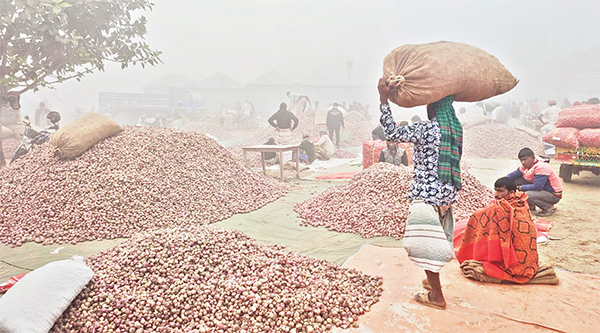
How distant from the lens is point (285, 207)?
511 centimetres

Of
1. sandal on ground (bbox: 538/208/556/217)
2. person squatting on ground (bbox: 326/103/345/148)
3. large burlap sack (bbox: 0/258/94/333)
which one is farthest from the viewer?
person squatting on ground (bbox: 326/103/345/148)

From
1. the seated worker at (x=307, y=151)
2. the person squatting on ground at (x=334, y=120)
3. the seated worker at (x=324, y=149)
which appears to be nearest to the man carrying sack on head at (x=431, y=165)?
the seated worker at (x=307, y=151)

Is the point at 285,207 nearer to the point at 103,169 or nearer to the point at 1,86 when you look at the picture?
the point at 103,169

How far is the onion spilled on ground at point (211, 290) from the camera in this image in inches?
84.7

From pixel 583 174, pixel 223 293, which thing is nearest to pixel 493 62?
pixel 223 293

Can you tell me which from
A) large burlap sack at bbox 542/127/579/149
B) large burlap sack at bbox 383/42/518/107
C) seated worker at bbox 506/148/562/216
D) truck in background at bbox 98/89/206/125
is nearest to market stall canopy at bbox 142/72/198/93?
truck in background at bbox 98/89/206/125

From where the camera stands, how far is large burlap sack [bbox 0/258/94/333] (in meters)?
1.89

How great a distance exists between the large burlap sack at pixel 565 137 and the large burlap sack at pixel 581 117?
0.41ft

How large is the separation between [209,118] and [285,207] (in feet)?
48.9

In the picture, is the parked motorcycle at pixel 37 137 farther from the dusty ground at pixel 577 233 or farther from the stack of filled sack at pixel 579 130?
the stack of filled sack at pixel 579 130

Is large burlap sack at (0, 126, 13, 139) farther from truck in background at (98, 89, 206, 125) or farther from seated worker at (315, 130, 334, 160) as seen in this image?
seated worker at (315, 130, 334, 160)

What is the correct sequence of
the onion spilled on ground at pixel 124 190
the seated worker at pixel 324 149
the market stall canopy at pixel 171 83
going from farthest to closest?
the market stall canopy at pixel 171 83, the seated worker at pixel 324 149, the onion spilled on ground at pixel 124 190

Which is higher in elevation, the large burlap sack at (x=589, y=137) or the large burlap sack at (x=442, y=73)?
the large burlap sack at (x=442, y=73)

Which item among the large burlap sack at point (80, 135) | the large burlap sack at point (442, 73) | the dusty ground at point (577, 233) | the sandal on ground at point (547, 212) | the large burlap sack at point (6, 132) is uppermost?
the large burlap sack at point (442, 73)
